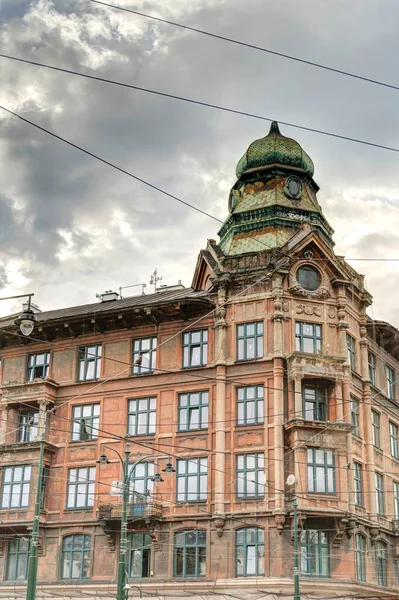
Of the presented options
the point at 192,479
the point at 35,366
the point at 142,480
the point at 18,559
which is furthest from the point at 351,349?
the point at 18,559

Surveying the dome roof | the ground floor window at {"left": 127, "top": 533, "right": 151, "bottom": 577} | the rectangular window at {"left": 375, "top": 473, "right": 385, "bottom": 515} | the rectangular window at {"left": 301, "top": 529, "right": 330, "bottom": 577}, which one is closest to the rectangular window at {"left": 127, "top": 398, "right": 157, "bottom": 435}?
the ground floor window at {"left": 127, "top": 533, "right": 151, "bottom": 577}

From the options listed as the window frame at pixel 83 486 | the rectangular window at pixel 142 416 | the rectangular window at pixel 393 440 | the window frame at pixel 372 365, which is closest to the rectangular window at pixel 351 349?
the window frame at pixel 372 365

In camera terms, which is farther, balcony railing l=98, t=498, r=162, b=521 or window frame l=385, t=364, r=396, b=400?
window frame l=385, t=364, r=396, b=400

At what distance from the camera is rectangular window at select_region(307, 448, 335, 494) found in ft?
136

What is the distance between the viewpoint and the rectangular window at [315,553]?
40.3 meters

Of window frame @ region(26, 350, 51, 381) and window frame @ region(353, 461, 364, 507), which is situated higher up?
window frame @ region(26, 350, 51, 381)

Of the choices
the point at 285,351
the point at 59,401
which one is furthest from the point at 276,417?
the point at 59,401

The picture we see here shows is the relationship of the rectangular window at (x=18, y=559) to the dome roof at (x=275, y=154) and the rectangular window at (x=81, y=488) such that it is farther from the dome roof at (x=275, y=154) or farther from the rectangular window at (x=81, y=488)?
the dome roof at (x=275, y=154)

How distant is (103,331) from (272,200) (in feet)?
38.8

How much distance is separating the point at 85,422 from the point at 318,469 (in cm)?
1263

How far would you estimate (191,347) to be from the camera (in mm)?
46000

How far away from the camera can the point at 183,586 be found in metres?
41.1

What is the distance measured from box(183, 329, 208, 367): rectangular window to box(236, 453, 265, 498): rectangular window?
5599mm

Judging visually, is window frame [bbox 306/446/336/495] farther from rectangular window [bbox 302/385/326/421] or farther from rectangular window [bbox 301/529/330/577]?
rectangular window [bbox 301/529/330/577]
